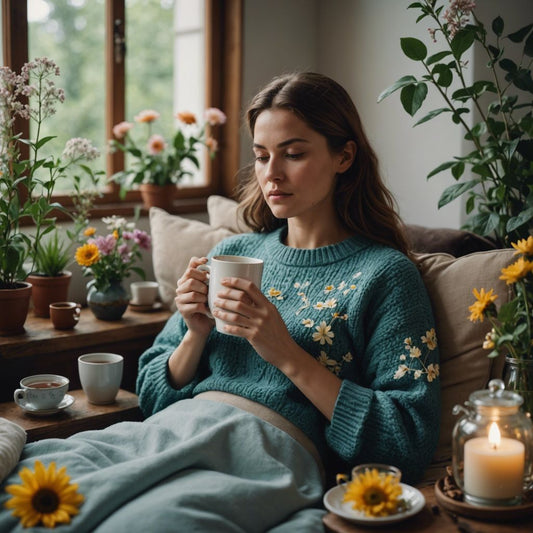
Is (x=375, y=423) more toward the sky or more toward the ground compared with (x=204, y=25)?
more toward the ground

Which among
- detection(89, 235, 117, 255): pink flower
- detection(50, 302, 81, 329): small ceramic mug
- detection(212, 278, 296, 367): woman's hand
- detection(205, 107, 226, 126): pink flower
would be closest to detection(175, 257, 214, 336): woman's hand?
detection(212, 278, 296, 367): woman's hand

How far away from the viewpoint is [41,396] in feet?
6.38

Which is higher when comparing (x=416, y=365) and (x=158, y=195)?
(x=158, y=195)

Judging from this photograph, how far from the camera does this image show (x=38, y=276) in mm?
2406

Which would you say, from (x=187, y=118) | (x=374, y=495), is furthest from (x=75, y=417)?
(x=187, y=118)

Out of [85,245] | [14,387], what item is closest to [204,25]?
[85,245]

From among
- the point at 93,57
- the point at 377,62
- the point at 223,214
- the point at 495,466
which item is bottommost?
the point at 495,466

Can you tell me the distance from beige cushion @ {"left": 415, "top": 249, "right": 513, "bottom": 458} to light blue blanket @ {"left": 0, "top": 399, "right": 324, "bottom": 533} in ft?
1.20

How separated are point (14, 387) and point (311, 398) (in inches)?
38.7

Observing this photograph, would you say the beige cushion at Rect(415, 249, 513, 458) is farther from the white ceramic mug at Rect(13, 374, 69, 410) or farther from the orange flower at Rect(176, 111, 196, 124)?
the orange flower at Rect(176, 111, 196, 124)

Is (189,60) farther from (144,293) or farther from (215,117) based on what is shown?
(144,293)

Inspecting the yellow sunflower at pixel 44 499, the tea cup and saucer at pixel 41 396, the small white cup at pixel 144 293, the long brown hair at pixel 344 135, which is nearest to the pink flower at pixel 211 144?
the small white cup at pixel 144 293

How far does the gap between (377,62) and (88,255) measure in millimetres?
1365

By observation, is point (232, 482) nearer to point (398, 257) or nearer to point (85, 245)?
point (398, 257)
